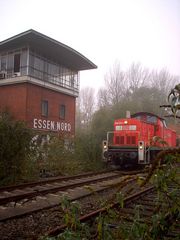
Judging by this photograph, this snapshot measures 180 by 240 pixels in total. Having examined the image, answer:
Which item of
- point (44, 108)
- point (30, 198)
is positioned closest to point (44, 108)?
point (44, 108)

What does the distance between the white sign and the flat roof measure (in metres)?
6.53

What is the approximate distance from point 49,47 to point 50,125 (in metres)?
7.26

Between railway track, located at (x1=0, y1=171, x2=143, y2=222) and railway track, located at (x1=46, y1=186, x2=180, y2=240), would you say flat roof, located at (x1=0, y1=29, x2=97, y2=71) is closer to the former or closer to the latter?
railway track, located at (x1=0, y1=171, x2=143, y2=222)

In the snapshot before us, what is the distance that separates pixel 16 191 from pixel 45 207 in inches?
92.3

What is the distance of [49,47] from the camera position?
2497cm

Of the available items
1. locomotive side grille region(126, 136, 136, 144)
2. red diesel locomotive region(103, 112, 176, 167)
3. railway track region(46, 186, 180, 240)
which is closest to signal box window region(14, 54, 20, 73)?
red diesel locomotive region(103, 112, 176, 167)

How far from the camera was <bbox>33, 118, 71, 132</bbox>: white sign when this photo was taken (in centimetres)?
2375

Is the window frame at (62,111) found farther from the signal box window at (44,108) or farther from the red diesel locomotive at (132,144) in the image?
the red diesel locomotive at (132,144)

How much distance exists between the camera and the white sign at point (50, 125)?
23.8 metres

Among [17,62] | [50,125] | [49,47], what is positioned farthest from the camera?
[17,62]

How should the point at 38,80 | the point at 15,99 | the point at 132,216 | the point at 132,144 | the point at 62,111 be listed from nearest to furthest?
the point at 132,216 → the point at 132,144 → the point at 15,99 → the point at 38,80 → the point at 62,111

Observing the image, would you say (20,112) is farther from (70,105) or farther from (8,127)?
(8,127)

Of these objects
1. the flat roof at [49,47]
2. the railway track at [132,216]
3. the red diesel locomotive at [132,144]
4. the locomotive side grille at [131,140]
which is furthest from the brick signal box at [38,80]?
the railway track at [132,216]

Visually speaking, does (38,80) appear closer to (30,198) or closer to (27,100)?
(27,100)
